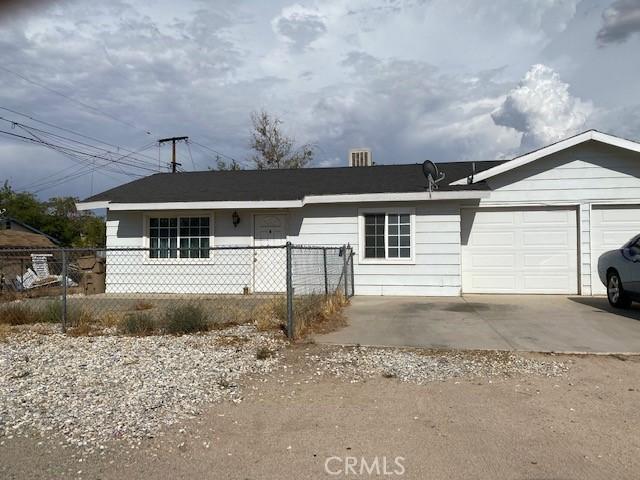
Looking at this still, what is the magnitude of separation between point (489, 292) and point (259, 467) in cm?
1069

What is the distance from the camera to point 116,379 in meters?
5.76

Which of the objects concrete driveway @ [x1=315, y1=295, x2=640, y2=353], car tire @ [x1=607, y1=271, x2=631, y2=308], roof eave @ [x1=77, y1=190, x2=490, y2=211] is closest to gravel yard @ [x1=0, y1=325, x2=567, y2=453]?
concrete driveway @ [x1=315, y1=295, x2=640, y2=353]

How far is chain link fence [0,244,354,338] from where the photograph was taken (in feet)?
29.1

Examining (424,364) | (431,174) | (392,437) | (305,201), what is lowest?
(392,437)

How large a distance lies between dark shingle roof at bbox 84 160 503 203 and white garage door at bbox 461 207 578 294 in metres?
1.12

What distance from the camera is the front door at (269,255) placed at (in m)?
14.2

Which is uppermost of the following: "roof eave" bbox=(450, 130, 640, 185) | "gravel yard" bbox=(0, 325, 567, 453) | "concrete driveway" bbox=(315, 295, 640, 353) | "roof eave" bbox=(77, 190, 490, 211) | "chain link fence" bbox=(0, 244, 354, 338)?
"roof eave" bbox=(450, 130, 640, 185)

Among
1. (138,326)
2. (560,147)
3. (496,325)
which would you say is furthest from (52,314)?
(560,147)

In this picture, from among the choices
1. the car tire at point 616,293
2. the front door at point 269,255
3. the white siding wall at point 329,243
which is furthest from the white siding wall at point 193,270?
the car tire at point 616,293

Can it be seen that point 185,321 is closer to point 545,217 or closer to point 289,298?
point 289,298

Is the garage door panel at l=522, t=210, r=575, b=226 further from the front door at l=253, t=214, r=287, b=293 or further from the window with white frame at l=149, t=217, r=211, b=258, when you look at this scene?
the window with white frame at l=149, t=217, r=211, b=258

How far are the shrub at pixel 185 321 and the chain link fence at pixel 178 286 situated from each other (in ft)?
0.11

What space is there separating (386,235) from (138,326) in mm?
6902

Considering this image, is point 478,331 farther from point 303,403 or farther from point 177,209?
point 177,209
